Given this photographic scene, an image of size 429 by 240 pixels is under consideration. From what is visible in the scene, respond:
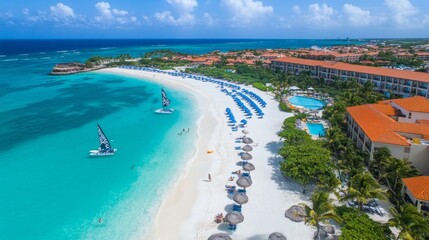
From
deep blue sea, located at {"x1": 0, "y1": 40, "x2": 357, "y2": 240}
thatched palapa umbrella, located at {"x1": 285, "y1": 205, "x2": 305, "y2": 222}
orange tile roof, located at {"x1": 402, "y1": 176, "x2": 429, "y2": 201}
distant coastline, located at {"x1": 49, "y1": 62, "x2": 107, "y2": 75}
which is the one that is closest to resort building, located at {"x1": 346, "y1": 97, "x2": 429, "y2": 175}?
orange tile roof, located at {"x1": 402, "y1": 176, "x2": 429, "y2": 201}

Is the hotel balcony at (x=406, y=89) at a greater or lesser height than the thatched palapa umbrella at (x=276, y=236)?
greater

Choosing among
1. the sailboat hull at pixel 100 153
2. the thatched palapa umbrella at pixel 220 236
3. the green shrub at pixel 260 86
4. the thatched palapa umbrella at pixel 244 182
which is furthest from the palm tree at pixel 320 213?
the green shrub at pixel 260 86

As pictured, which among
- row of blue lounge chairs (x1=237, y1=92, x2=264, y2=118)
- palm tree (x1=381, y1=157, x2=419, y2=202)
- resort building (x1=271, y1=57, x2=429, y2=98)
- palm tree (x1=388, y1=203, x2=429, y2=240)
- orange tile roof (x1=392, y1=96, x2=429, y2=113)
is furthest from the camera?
resort building (x1=271, y1=57, x2=429, y2=98)

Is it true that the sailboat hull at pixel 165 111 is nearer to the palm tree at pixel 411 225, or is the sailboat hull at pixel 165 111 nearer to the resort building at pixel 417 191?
the resort building at pixel 417 191

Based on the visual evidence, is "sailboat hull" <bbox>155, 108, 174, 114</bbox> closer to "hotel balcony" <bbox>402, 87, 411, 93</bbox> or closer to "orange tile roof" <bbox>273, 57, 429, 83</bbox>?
"orange tile roof" <bbox>273, 57, 429, 83</bbox>

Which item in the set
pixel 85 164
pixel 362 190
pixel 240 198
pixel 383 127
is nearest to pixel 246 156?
pixel 240 198

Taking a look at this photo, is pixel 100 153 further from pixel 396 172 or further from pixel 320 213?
pixel 396 172
